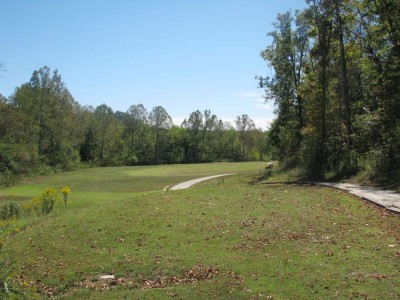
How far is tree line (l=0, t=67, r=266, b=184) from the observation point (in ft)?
195

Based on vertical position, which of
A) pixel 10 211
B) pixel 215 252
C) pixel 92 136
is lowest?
pixel 10 211

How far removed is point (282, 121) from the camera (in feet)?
149

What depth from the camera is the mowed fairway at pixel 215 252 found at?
810 cm

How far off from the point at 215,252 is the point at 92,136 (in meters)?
87.7

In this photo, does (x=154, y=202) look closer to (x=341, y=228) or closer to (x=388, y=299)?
(x=341, y=228)

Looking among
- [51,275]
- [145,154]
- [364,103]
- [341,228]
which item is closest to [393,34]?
[364,103]

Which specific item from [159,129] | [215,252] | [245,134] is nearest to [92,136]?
[159,129]

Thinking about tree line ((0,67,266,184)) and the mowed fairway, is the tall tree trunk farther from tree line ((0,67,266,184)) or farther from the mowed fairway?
tree line ((0,67,266,184))

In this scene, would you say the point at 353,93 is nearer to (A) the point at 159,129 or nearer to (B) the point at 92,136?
(B) the point at 92,136

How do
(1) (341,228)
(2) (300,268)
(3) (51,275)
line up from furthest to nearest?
(1) (341,228) → (3) (51,275) → (2) (300,268)

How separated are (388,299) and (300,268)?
2142 millimetres

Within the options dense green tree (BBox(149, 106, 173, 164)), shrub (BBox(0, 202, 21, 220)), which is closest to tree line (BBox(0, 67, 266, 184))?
dense green tree (BBox(149, 106, 173, 164))

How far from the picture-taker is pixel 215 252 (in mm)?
10523

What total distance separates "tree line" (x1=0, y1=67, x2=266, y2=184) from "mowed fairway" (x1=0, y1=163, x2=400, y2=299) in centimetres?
3535
